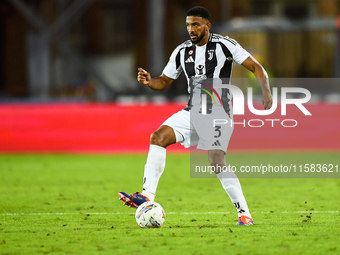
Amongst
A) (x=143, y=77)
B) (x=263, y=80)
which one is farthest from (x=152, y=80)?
(x=263, y=80)

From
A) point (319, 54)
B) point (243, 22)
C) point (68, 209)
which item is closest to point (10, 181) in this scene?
point (68, 209)

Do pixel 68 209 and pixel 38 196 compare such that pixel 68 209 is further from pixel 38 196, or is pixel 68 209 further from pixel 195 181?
pixel 195 181

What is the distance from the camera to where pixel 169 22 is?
3341cm

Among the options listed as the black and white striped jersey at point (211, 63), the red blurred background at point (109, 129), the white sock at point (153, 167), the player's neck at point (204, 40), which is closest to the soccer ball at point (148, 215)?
the white sock at point (153, 167)

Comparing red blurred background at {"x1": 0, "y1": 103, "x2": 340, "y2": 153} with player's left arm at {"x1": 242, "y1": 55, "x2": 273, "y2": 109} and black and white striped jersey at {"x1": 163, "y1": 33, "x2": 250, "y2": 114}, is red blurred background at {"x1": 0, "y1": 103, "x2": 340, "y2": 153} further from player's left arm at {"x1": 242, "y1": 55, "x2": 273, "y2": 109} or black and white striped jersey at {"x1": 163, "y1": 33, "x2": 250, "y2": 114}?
player's left arm at {"x1": 242, "y1": 55, "x2": 273, "y2": 109}

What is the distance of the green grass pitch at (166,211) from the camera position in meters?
5.11

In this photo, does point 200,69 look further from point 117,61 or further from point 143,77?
point 117,61

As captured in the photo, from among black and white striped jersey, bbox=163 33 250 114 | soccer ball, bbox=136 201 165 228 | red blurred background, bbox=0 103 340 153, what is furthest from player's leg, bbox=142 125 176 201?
red blurred background, bbox=0 103 340 153

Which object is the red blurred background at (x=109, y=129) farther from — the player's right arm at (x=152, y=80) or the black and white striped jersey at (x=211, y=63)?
the black and white striped jersey at (x=211, y=63)

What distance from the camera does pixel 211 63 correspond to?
609cm

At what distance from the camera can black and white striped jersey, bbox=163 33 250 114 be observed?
239 inches

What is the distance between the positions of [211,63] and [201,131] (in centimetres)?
71

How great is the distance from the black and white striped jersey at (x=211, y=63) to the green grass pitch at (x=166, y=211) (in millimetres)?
1392

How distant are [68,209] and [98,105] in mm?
7024
